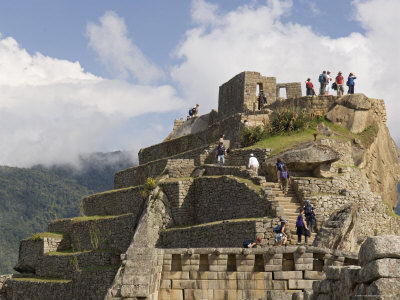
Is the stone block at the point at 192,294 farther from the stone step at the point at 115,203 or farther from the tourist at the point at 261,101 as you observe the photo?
the tourist at the point at 261,101

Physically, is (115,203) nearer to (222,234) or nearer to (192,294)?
(222,234)

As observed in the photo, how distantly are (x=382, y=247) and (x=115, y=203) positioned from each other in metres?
29.2

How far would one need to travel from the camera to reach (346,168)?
31172 mm

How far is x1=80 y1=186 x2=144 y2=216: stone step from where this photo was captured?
35.0 m

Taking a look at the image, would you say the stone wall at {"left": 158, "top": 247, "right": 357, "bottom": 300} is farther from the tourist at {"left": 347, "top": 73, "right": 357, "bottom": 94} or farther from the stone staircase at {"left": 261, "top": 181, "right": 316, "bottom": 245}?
the tourist at {"left": 347, "top": 73, "right": 357, "bottom": 94}

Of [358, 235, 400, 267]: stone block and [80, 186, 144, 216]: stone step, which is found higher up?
[80, 186, 144, 216]: stone step

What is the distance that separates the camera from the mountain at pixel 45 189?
345 ft

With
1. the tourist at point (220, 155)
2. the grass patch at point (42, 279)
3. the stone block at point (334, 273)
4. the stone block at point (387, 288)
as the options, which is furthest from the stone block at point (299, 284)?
the grass patch at point (42, 279)

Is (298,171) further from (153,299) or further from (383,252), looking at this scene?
(383,252)

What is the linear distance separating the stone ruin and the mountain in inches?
2407

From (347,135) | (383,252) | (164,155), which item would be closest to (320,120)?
(347,135)

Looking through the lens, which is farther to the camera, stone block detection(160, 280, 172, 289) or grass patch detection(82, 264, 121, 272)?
grass patch detection(82, 264, 121, 272)

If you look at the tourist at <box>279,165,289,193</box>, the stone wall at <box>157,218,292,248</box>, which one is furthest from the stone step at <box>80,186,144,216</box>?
the tourist at <box>279,165,289,193</box>

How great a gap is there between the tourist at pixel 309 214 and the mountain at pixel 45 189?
7501cm
